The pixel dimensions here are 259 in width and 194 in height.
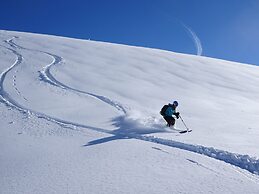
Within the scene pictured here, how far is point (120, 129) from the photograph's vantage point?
965 cm

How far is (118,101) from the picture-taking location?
13227 millimetres

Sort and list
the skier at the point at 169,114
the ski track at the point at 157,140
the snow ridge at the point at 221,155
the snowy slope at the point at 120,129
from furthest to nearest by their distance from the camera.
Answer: the skier at the point at 169,114, the ski track at the point at 157,140, the snow ridge at the point at 221,155, the snowy slope at the point at 120,129

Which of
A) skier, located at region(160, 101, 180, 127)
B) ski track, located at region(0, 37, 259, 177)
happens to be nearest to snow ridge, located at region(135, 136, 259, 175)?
ski track, located at region(0, 37, 259, 177)

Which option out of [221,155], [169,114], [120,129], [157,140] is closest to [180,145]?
[157,140]

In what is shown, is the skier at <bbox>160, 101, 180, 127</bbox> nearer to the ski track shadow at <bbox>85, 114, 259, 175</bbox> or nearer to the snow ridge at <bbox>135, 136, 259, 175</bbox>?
the ski track shadow at <bbox>85, 114, 259, 175</bbox>

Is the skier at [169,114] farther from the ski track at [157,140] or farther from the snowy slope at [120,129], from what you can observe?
the ski track at [157,140]

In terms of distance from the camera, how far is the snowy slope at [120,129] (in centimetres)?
595

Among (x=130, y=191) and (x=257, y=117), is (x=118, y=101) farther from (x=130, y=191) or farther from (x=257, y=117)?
(x=130, y=191)

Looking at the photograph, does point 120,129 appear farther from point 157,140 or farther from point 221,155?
point 221,155

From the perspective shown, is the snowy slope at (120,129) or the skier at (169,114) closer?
the snowy slope at (120,129)

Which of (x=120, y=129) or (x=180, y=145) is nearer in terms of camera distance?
(x=180, y=145)

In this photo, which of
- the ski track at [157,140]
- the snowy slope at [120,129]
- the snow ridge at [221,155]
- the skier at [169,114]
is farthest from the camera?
the skier at [169,114]

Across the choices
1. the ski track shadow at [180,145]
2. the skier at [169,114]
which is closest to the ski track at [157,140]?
the ski track shadow at [180,145]

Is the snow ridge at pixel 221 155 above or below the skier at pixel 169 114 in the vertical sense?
below
